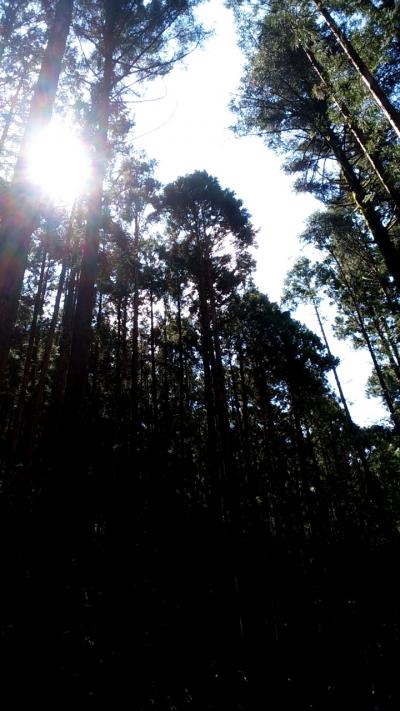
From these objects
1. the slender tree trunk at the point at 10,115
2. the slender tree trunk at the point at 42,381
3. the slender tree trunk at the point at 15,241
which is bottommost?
the slender tree trunk at the point at 15,241

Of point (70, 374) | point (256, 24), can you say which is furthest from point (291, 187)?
point (70, 374)

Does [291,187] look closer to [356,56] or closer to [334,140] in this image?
[334,140]

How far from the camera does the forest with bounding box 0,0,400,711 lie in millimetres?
5023

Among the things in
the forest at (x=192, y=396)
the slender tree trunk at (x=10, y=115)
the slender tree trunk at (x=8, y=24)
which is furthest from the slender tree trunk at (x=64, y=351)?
the slender tree trunk at (x=8, y=24)

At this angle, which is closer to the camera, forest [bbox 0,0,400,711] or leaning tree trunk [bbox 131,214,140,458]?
forest [bbox 0,0,400,711]

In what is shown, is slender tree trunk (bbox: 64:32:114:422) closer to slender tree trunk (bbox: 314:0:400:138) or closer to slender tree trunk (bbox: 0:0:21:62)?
slender tree trunk (bbox: 314:0:400:138)

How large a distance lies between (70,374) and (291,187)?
35.7ft

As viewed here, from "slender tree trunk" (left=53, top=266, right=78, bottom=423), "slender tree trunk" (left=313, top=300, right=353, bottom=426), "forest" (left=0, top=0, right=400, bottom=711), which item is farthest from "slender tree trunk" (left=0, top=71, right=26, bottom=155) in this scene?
"slender tree trunk" (left=313, top=300, right=353, bottom=426)

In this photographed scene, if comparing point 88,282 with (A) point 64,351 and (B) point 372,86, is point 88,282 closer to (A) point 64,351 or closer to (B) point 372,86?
(B) point 372,86

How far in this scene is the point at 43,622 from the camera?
398 cm

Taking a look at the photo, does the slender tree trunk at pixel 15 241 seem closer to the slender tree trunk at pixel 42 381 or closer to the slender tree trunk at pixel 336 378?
the slender tree trunk at pixel 42 381

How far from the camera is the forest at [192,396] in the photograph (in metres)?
5.02

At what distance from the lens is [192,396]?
20984 mm

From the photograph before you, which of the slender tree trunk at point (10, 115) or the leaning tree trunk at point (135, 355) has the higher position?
the slender tree trunk at point (10, 115)
